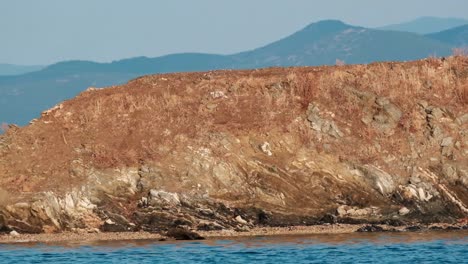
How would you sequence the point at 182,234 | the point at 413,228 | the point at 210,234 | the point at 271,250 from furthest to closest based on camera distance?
the point at 413,228 → the point at 210,234 → the point at 182,234 → the point at 271,250

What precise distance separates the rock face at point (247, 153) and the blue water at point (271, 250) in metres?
3.58

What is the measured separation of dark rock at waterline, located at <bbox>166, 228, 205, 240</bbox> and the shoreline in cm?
24

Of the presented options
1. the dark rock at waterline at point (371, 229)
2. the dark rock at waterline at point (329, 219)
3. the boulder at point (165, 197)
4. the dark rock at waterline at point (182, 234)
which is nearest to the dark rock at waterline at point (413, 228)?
the dark rock at waterline at point (371, 229)

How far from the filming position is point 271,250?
173 feet

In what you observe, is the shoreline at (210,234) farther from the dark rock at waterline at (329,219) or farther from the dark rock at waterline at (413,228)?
the dark rock at waterline at (329,219)

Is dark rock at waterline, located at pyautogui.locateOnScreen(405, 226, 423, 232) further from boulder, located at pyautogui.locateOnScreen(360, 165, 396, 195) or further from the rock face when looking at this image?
boulder, located at pyautogui.locateOnScreen(360, 165, 396, 195)

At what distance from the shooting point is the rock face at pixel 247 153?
202ft

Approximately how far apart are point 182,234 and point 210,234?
1836mm

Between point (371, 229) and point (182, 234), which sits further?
point (371, 229)

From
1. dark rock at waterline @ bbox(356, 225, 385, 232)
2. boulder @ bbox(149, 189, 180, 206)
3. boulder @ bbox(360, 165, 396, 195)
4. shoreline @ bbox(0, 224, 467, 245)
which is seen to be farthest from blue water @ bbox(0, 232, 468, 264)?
boulder @ bbox(360, 165, 396, 195)

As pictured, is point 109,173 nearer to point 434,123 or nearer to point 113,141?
point 113,141

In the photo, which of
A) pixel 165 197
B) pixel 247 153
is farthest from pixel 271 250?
pixel 247 153

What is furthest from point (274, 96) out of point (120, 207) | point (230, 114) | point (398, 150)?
point (120, 207)

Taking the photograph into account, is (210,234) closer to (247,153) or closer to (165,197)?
(165,197)
